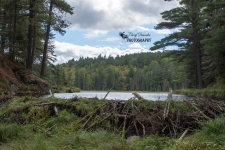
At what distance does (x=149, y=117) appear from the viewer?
258 inches

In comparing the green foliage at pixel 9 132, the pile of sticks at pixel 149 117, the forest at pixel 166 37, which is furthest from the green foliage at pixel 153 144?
the forest at pixel 166 37

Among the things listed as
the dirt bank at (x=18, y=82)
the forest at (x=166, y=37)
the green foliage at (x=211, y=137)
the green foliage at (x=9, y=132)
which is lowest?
the green foliage at (x=9, y=132)

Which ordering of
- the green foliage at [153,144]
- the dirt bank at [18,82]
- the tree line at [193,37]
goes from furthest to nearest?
the tree line at [193,37], the dirt bank at [18,82], the green foliage at [153,144]

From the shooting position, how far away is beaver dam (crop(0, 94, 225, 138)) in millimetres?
6230

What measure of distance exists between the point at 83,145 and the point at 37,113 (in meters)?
3.32

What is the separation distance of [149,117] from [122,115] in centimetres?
78

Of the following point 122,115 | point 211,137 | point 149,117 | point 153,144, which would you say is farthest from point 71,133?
point 211,137

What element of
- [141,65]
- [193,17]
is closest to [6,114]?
[193,17]

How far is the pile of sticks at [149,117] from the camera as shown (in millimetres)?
6168

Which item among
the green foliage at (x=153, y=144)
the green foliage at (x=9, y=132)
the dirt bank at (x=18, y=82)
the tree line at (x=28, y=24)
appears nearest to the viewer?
the green foliage at (x=153, y=144)

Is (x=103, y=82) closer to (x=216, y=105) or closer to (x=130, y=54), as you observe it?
(x=130, y=54)

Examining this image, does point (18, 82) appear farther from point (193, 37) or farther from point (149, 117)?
point (193, 37)

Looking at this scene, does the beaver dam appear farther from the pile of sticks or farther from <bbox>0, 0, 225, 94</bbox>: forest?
<bbox>0, 0, 225, 94</bbox>: forest

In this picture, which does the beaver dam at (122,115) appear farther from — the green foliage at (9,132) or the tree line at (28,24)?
the tree line at (28,24)
